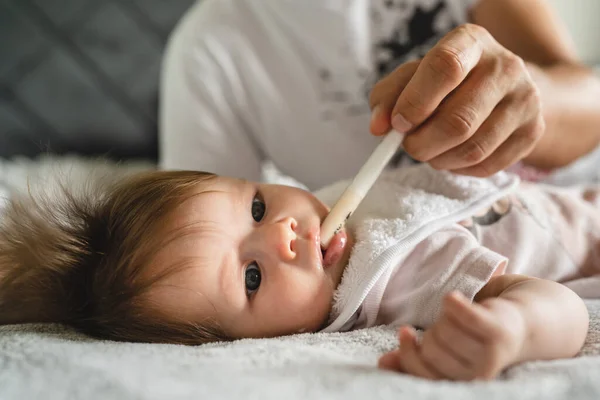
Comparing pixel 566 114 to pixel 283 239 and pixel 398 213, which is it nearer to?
pixel 398 213

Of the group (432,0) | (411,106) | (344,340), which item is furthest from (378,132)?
(432,0)

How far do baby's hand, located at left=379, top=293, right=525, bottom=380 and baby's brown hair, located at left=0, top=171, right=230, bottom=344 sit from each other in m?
0.27

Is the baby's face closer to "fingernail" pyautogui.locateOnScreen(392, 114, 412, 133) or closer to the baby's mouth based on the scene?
the baby's mouth

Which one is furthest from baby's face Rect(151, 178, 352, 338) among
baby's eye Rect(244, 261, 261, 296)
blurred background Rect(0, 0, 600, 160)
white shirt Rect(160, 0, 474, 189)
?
blurred background Rect(0, 0, 600, 160)

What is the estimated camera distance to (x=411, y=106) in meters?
0.63

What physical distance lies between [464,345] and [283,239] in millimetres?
270

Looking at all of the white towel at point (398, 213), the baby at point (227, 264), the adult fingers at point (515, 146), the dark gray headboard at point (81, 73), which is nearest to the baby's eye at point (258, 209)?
the baby at point (227, 264)

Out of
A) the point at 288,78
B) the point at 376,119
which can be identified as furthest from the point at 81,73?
the point at 376,119

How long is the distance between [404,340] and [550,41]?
0.79 meters

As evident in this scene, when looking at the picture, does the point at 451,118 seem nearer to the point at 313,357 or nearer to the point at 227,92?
the point at 313,357

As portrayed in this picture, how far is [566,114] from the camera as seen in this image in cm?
93

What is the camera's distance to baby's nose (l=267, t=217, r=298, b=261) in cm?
64

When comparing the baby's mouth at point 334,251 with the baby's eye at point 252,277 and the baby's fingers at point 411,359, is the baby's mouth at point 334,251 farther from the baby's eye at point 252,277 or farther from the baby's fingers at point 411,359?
the baby's fingers at point 411,359

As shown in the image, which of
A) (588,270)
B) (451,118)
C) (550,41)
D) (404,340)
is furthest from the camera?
(550,41)
